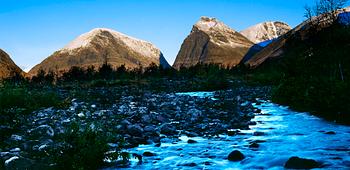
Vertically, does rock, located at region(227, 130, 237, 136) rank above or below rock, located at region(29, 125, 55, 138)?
below

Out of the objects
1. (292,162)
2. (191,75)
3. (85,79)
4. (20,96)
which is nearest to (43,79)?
(85,79)

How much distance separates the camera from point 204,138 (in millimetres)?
12203

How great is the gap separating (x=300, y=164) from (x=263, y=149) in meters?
2.27

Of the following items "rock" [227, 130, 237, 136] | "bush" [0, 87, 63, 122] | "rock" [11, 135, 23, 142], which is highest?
"bush" [0, 87, 63, 122]

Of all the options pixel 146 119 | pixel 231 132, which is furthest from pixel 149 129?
pixel 231 132

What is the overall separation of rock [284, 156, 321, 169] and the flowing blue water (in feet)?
0.59

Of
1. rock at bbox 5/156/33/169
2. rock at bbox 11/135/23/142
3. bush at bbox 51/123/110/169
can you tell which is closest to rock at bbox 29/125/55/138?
rock at bbox 11/135/23/142

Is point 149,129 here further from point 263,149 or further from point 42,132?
point 263,149

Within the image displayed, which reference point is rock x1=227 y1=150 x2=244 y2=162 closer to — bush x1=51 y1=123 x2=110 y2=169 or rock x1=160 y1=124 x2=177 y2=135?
bush x1=51 y1=123 x2=110 y2=169

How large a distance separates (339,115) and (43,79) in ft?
362

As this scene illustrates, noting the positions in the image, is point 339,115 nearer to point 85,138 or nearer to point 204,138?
point 204,138

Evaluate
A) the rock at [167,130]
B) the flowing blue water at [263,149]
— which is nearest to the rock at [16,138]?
the flowing blue water at [263,149]

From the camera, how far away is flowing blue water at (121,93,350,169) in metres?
8.30

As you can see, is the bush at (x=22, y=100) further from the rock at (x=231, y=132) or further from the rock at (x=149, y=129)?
the rock at (x=231, y=132)
